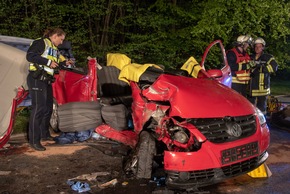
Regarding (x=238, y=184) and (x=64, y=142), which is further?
(x=64, y=142)

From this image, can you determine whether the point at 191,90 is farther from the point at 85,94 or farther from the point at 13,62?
the point at 13,62

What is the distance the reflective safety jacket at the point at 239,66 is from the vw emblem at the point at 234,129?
2967mm

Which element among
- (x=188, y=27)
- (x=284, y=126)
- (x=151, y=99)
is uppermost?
(x=188, y=27)

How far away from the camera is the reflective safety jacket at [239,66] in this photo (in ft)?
22.0

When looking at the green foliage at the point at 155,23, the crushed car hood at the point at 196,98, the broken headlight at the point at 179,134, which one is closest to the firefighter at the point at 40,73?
the crushed car hood at the point at 196,98

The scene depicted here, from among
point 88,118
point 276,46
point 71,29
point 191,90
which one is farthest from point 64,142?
point 276,46

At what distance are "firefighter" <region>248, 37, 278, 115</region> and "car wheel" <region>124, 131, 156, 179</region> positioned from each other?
10.9ft

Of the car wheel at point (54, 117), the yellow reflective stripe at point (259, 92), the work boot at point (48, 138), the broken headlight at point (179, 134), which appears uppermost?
the broken headlight at point (179, 134)

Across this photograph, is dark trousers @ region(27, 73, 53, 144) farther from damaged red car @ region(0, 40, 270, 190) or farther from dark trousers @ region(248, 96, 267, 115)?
dark trousers @ region(248, 96, 267, 115)

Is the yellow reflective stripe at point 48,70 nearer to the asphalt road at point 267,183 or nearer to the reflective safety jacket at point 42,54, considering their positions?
the reflective safety jacket at point 42,54

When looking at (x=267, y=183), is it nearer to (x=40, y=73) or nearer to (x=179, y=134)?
(x=179, y=134)

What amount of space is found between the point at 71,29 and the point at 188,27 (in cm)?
344

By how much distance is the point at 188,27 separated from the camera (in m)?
9.76

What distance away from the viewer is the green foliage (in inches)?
365
